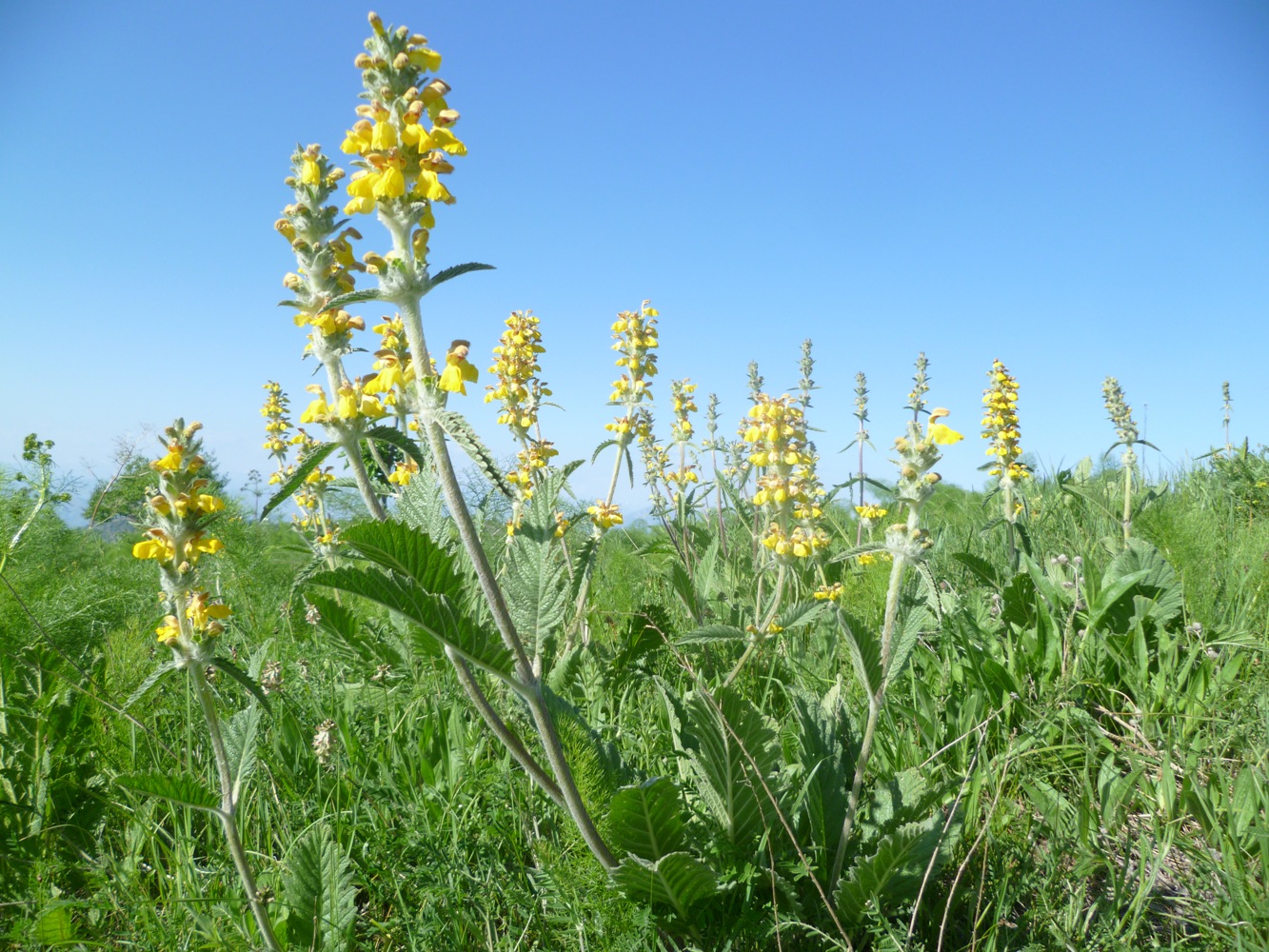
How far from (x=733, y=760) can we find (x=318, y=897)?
3.65 feet

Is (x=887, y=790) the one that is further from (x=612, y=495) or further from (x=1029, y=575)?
(x=612, y=495)

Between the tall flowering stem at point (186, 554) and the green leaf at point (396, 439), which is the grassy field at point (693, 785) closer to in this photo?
the tall flowering stem at point (186, 554)

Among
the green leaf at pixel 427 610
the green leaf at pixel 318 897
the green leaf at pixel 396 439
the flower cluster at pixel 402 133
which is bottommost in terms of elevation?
the green leaf at pixel 318 897

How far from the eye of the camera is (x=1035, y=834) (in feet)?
6.64

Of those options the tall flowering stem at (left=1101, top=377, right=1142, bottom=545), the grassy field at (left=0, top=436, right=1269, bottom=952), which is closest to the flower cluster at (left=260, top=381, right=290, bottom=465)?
the grassy field at (left=0, top=436, right=1269, bottom=952)

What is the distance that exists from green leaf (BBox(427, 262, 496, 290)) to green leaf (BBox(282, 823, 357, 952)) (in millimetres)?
1435

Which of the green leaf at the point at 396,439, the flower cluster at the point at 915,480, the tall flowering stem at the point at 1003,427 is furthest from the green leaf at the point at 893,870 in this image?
the tall flowering stem at the point at 1003,427

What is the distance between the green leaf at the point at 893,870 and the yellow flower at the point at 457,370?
1.41m

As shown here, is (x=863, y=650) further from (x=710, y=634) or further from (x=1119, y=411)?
(x=1119, y=411)

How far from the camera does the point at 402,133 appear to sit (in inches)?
59.5

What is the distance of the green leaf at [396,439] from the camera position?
1.69 metres

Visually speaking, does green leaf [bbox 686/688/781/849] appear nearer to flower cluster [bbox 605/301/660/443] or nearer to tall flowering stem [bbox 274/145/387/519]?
tall flowering stem [bbox 274/145/387/519]

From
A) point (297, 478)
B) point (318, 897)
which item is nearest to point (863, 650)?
point (297, 478)

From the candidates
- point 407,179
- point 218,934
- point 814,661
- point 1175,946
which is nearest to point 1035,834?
point 1175,946
